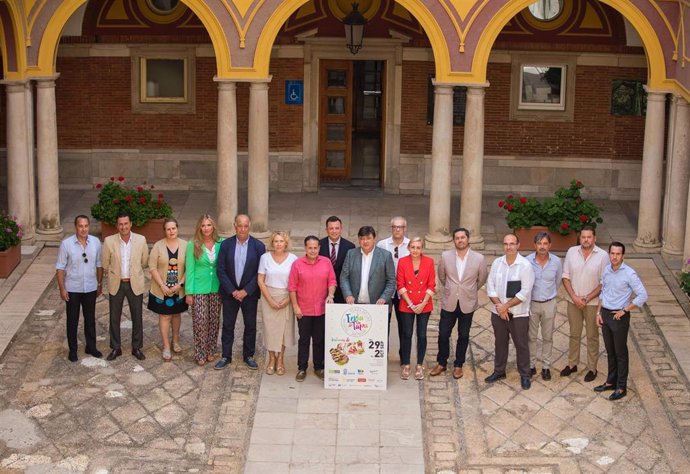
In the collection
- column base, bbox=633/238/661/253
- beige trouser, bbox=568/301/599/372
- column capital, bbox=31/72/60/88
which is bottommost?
beige trouser, bbox=568/301/599/372

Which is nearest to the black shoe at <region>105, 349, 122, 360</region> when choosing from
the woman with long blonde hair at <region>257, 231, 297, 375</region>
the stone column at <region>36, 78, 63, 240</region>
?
the woman with long blonde hair at <region>257, 231, 297, 375</region>

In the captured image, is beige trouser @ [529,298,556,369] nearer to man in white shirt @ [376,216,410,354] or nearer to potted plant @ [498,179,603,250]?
man in white shirt @ [376,216,410,354]

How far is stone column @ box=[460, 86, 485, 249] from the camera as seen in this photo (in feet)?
66.2

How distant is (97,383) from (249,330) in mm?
1794

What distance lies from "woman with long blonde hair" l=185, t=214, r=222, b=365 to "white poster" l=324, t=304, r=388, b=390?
148cm

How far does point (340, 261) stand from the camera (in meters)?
15.7

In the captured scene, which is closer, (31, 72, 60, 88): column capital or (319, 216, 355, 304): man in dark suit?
(319, 216, 355, 304): man in dark suit

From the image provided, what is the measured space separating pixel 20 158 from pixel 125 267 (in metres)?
5.17

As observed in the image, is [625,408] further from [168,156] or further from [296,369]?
[168,156]

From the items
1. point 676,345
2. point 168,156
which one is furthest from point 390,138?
point 676,345

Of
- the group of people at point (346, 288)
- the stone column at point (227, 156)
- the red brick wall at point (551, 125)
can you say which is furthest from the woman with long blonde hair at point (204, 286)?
the red brick wall at point (551, 125)

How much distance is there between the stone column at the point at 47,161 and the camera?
66.7 ft

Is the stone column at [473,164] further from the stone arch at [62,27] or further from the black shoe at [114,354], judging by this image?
the black shoe at [114,354]

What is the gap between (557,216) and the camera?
66.3 feet
